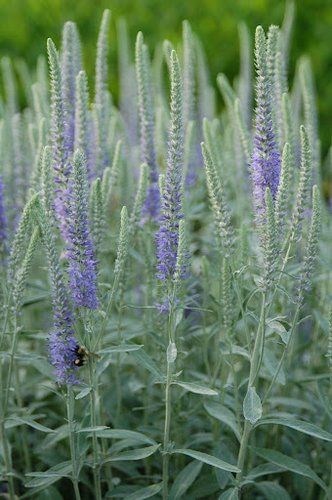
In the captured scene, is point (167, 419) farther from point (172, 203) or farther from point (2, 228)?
point (2, 228)

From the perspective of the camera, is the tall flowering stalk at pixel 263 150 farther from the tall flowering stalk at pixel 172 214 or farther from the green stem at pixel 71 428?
the green stem at pixel 71 428

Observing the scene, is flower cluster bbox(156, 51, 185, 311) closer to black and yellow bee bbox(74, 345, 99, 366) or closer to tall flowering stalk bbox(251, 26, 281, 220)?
tall flowering stalk bbox(251, 26, 281, 220)

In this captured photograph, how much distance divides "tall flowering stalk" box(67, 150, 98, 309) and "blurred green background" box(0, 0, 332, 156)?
24.5 feet

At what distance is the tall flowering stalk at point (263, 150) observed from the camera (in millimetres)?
2949

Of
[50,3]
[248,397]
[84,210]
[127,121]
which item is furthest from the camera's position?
[50,3]

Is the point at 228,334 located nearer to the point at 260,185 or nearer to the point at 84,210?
the point at 260,185

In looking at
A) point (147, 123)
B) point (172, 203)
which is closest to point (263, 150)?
point (172, 203)

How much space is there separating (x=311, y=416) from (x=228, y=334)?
1.27 meters

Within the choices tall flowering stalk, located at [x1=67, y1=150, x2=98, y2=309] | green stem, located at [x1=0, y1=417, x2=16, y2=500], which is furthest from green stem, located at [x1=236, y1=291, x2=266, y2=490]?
green stem, located at [x1=0, y1=417, x2=16, y2=500]

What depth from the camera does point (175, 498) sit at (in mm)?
3422

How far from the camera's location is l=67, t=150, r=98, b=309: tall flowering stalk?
2850mm

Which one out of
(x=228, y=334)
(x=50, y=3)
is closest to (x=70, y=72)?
(x=228, y=334)

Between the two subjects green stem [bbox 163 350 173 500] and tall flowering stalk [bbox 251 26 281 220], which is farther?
green stem [bbox 163 350 173 500]

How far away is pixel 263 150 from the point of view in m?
3.02
